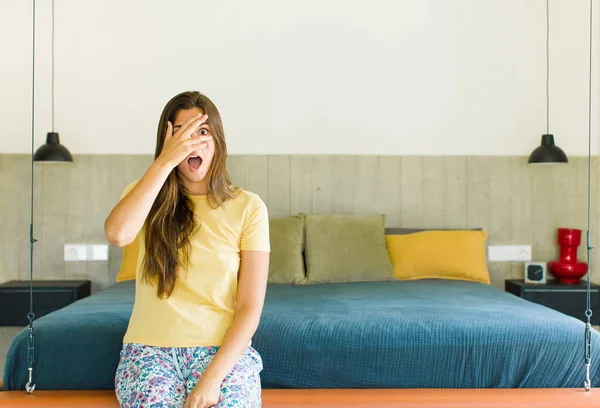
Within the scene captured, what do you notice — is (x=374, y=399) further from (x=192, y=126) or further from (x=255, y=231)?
(x=192, y=126)

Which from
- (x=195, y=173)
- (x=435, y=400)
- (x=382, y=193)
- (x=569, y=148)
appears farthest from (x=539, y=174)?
(x=195, y=173)

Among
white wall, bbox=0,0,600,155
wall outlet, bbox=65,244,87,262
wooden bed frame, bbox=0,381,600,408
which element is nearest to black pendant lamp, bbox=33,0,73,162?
white wall, bbox=0,0,600,155

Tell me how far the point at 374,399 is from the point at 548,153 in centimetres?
238

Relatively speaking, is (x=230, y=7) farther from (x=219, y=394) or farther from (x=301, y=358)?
(x=219, y=394)

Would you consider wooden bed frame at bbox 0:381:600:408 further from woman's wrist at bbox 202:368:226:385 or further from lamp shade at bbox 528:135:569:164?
lamp shade at bbox 528:135:569:164

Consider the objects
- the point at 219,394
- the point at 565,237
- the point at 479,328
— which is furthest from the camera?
the point at 565,237

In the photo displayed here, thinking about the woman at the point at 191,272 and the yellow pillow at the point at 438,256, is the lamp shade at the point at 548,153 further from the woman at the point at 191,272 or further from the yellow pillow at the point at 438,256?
the woman at the point at 191,272

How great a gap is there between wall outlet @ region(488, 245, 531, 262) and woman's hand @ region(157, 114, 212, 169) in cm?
275

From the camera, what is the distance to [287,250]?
3.54 metres

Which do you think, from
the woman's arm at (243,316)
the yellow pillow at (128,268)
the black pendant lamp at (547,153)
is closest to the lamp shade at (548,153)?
the black pendant lamp at (547,153)

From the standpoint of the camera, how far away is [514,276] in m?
4.09

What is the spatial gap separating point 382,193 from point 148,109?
1.58m

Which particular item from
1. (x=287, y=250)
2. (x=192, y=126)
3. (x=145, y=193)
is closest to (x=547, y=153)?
(x=287, y=250)

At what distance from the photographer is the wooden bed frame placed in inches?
78.9
